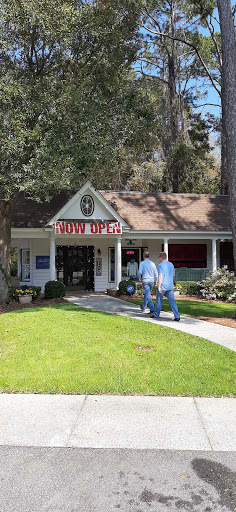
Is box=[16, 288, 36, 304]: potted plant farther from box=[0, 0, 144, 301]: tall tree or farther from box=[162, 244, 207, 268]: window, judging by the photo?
box=[162, 244, 207, 268]: window

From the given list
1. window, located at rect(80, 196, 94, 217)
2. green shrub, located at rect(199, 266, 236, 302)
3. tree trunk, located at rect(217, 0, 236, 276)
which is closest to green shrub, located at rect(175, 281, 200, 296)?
green shrub, located at rect(199, 266, 236, 302)

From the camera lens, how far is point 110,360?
656 cm

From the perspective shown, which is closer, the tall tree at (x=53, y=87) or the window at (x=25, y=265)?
the tall tree at (x=53, y=87)

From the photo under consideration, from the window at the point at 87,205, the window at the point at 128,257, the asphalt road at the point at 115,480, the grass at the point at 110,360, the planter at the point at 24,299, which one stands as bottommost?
the asphalt road at the point at 115,480

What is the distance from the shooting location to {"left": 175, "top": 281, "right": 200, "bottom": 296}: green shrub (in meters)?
17.8

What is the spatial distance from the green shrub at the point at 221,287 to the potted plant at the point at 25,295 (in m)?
7.19

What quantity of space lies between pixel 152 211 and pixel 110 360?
1448 centimetres

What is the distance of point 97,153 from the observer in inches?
544

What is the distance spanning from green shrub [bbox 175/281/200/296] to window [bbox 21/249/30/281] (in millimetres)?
7265

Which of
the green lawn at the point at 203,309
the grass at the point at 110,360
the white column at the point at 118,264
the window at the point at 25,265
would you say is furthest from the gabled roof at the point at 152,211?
the grass at the point at 110,360

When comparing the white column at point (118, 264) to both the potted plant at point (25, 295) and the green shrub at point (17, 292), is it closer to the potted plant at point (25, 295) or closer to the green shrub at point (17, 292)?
the green shrub at point (17, 292)

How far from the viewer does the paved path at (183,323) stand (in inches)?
329

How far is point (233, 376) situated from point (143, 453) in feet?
8.66

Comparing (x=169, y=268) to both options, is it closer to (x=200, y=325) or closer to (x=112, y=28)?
(x=200, y=325)
